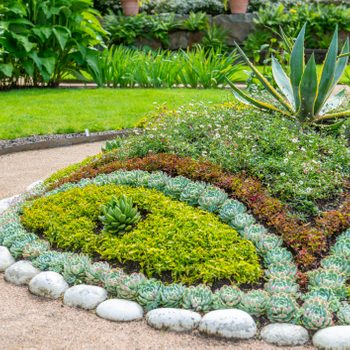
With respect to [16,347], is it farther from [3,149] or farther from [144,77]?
[144,77]

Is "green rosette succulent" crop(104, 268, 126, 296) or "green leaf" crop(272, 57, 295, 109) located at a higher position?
"green leaf" crop(272, 57, 295, 109)

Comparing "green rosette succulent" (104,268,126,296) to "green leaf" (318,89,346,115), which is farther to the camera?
"green leaf" (318,89,346,115)

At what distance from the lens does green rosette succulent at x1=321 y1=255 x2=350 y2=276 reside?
3.55 metres

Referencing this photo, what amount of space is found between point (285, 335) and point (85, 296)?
1.09 meters

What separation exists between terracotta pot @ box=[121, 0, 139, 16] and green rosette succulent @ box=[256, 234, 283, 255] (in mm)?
12990

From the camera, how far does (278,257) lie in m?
3.63

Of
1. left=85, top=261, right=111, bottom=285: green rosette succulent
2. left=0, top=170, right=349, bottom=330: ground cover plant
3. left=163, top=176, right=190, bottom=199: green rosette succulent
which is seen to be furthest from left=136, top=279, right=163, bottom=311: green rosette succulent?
left=163, top=176, right=190, bottom=199: green rosette succulent

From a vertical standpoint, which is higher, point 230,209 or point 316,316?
point 230,209

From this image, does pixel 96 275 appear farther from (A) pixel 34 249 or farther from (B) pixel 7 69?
(B) pixel 7 69

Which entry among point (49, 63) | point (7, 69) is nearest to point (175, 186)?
point (7, 69)

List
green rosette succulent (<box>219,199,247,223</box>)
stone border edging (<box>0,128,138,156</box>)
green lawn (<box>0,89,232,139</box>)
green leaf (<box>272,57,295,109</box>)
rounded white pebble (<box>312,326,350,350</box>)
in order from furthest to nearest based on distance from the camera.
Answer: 1. green lawn (<box>0,89,232,139</box>)
2. stone border edging (<box>0,128,138,156</box>)
3. green leaf (<box>272,57,295,109</box>)
4. green rosette succulent (<box>219,199,247,223</box>)
5. rounded white pebble (<box>312,326,350,350</box>)

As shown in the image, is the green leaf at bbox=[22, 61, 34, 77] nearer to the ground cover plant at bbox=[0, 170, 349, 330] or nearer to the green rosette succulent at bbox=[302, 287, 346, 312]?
the ground cover plant at bbox=[0, 170, 349, 330]

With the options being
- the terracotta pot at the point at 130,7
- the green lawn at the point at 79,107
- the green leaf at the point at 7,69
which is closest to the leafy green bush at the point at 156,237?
the green lawn at the point at 79,107

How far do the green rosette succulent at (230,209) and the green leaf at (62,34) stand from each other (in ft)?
21.8
